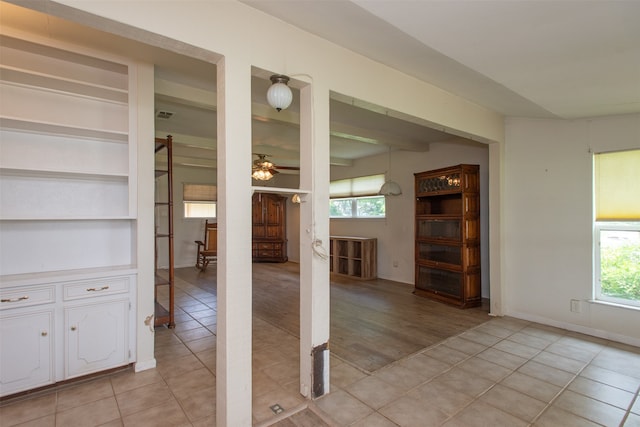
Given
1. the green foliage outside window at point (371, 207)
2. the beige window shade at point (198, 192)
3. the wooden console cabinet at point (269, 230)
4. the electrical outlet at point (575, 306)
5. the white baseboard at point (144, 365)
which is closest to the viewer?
the white baseboard at point (144, 365)

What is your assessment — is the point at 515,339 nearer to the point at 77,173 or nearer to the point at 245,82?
the point at 245,82

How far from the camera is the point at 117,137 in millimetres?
2650

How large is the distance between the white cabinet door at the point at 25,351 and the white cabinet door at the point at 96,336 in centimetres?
11

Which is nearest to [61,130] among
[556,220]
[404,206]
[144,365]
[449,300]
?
[144,365]

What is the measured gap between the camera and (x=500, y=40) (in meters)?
2.08

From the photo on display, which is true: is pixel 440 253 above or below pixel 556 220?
below

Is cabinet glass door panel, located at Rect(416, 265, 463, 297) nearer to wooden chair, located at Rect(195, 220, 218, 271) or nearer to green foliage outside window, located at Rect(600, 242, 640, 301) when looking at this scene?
green foliage outside window, located at Rect(600, 242, 640, 301)

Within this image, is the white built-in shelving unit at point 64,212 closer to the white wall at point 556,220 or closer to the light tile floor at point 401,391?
the light tile floor at point 401,391

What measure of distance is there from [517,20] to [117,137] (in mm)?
3005

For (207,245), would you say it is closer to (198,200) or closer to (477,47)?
(198,200)

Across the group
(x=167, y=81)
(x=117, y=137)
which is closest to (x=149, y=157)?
(x=117, y=137)

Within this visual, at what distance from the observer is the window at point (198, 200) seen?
792cm

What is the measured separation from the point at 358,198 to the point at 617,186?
170 inches

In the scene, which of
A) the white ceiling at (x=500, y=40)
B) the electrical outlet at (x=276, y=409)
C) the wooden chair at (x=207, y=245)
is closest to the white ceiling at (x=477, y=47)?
the white ceiling at (x=500, y=40)
